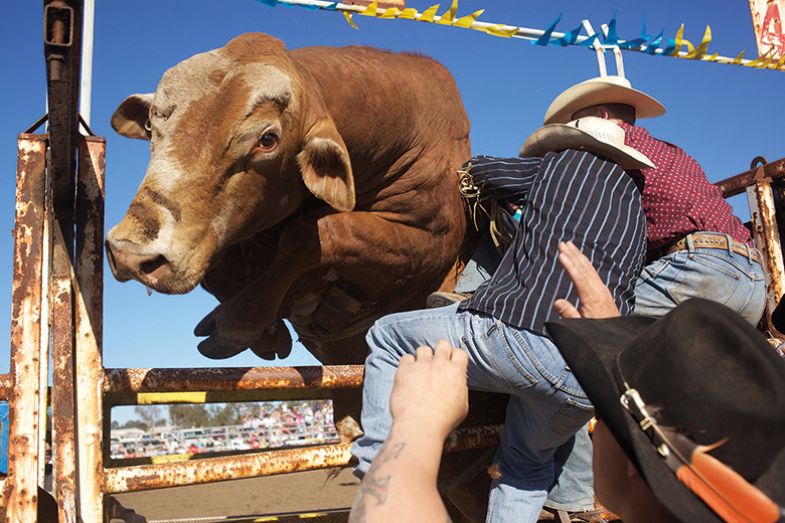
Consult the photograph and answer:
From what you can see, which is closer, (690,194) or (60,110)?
(60,110)

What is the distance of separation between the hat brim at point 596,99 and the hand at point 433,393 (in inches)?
91.2

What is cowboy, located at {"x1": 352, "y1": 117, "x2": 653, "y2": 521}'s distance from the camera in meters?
2.50

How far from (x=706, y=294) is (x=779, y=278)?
1973 millimetres

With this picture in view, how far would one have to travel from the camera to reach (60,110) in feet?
8.02

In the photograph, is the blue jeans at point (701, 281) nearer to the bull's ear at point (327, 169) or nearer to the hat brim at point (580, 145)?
the hat brim at point (580, 145)

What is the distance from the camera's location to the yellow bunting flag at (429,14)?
5.65 metres

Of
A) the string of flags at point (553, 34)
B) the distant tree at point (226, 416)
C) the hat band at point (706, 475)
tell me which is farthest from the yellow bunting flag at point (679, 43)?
the distant tree at point (226, 416)

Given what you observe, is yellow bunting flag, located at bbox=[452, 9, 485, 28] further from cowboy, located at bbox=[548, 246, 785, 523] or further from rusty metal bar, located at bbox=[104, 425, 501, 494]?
cowboy, located at bbox=[548, 246, 785, 523]

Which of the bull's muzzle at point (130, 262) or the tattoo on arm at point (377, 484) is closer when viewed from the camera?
the tattoo on arm at point (377, 484)

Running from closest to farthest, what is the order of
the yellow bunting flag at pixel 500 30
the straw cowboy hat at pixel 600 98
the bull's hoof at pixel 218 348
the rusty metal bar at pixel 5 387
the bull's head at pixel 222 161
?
the rusty metal bar at pixel 5 387, the bull's head at pixel 222 161, the straw cowboy hat at pixel 600 98, the bull's hoof at pixel 218 348, the yellow bunting flag at pixel 500 30

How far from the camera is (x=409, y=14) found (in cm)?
573

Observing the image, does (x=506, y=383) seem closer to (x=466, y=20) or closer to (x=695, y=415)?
(x=695, y=415)

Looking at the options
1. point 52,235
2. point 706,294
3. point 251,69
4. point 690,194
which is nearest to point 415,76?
point 251,69

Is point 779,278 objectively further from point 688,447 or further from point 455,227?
point 688,447
